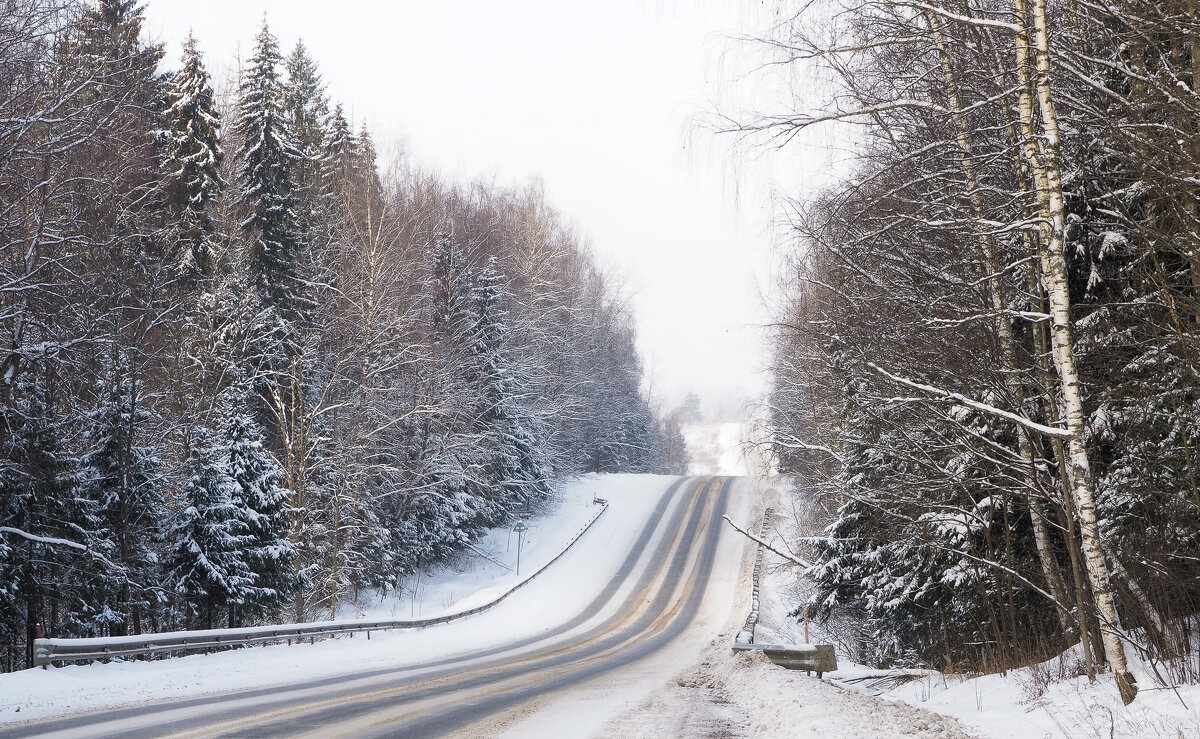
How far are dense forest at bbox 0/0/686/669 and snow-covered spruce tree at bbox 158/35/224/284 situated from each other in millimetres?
97

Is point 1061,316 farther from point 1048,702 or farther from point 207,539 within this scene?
point 207,539

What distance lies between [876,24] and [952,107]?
1.22 meters

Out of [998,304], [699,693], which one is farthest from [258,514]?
[998,304]

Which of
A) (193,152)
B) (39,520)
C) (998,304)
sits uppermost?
(193,152)

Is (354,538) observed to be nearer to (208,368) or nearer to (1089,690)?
(208,368)

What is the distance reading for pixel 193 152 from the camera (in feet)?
94.9

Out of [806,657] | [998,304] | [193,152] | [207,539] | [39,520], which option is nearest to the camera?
[998,304]

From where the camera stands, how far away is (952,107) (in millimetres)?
8602

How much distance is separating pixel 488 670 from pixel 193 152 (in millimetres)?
21351

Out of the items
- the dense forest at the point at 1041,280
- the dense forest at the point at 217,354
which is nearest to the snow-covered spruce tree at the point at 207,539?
the dense forest at the point at 217,354

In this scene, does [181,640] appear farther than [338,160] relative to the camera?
No

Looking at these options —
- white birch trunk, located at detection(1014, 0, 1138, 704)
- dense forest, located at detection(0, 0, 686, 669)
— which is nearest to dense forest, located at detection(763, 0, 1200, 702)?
white birch trunk, located at detection(1014, 0, 1138, 704)

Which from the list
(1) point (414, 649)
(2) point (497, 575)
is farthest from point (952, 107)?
(2) point (497, 575)

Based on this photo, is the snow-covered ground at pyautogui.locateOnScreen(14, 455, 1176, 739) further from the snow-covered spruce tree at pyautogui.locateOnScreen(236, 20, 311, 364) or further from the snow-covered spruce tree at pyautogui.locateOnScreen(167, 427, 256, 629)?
the snow-covered spruce tree at pyautogui.locateOnScreen(236, 20, 311, 364)
